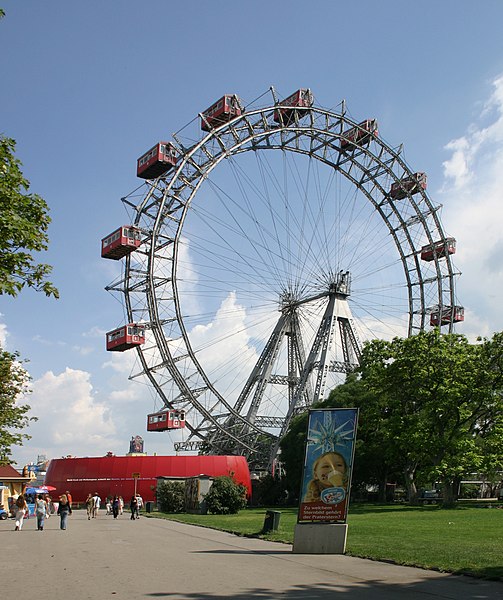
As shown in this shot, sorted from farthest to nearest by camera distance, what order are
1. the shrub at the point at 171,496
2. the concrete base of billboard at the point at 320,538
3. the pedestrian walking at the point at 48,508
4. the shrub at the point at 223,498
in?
the shrub at the point at 171,496, the pedestrian walking at the point at 48,508, the shrub at the point at 223,498, the concrete base of billboard at the point at 320,538

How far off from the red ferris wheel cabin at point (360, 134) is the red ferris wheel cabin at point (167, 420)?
2751cm

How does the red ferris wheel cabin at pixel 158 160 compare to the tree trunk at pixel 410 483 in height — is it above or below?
above

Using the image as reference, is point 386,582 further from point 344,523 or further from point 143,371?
point 143,371

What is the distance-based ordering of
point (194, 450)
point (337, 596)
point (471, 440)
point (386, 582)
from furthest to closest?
1. point (194, 450)
2. point (471, 440)
3. point (386, 582)
4. point (337, 596)

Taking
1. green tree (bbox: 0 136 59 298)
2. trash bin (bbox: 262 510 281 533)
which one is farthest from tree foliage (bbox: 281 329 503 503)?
green tree (bbox: 0 136 59 298)

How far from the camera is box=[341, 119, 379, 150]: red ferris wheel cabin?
62616 millimetres

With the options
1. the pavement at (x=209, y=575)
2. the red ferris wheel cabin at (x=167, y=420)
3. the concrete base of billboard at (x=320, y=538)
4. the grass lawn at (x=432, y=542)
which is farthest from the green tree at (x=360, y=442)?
Answer: the concrete base of billboard at (x=320, y=538)

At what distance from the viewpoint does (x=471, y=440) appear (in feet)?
143

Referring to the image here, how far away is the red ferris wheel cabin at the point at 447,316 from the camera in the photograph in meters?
66.4

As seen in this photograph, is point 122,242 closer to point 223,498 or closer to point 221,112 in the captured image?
point 221,112

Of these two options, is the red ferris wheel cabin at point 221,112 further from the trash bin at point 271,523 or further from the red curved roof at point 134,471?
the trash bin at point 271,523

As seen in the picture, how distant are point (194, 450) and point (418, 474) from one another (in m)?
23.9

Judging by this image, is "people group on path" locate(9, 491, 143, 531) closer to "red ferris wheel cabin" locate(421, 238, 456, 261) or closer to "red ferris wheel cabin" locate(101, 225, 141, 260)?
"red ferris wheel cabin" locate(101, 225, 141, 260)

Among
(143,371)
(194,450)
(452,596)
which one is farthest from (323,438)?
(194,450)
